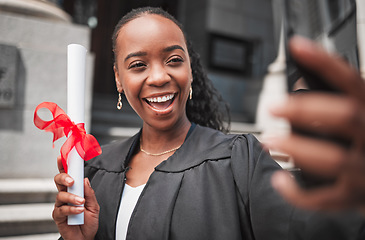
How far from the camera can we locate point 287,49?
51 cm

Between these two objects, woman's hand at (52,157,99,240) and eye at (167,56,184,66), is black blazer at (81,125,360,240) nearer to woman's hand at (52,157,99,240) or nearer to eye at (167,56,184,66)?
woman's hand at (52,157,99,240)

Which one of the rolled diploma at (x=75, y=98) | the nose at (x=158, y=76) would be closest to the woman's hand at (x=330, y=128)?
the rolled diploma at (x=75, y=98)

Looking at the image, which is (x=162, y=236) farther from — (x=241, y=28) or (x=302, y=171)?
(x=241, y=28)

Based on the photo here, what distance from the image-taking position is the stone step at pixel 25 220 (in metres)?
2.78

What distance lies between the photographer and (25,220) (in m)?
2.83

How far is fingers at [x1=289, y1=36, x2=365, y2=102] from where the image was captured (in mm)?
452

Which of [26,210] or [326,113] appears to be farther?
[26,210]

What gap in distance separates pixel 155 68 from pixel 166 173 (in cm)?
49

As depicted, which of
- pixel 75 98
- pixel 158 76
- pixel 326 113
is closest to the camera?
pixel 326 113

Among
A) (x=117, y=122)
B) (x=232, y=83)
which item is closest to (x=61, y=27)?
(x=117, y=122)

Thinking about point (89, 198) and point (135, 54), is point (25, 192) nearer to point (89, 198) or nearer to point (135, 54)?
point (89, 198)

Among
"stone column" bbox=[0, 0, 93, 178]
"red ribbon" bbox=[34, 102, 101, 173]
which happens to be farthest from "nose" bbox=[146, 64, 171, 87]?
"stone column" bbox=[0, 0, 93, 178]

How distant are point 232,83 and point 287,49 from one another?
6932 millimetres

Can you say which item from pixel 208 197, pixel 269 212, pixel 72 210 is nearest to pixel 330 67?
pixel 269 212
